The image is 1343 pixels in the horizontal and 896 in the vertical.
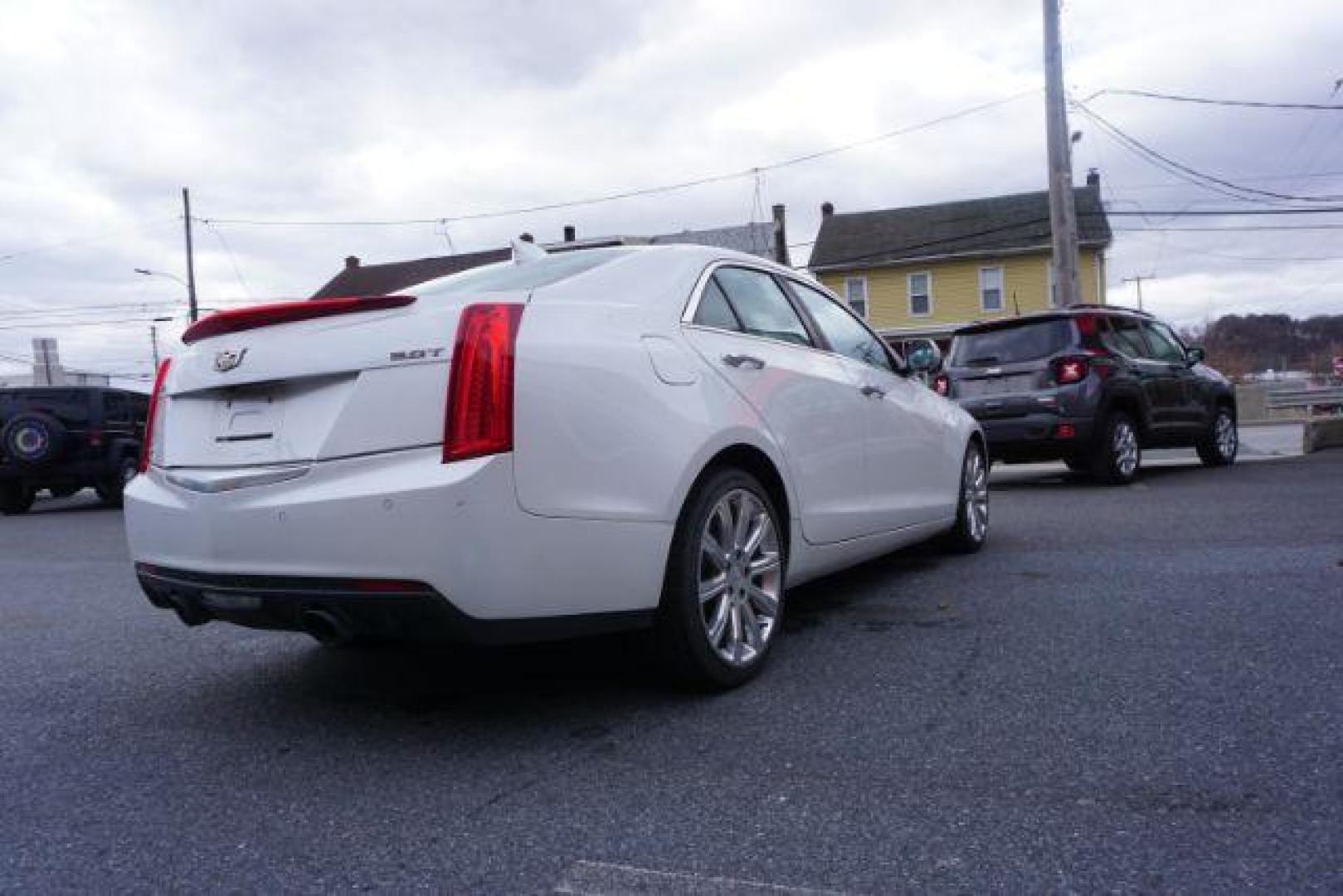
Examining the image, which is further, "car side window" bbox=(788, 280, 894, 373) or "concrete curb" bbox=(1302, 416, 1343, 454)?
"concrete curb" bbox=(1302, 416, 1343, 454)

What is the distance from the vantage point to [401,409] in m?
2.93

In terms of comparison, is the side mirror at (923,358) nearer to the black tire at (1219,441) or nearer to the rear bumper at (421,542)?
the rear bumper at (421,542)

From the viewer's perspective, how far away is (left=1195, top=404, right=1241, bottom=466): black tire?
1137 cm

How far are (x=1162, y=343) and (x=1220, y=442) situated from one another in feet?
5.57

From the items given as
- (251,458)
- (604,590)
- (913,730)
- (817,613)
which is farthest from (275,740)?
(817,613)

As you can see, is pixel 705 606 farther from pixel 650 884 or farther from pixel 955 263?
pixel 955 263

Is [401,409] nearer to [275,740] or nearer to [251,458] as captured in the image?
[251,458]

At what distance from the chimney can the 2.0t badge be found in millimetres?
33193

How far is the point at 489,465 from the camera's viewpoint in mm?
2840

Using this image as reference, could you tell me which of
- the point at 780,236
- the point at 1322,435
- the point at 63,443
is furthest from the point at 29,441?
the point at 780,236

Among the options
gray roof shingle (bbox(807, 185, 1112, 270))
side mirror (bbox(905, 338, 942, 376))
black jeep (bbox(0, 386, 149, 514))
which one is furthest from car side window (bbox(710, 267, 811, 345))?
gray roof shingle (bbox(807, 185, 1112, 270))

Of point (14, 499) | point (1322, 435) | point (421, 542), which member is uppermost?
point (421, 542)

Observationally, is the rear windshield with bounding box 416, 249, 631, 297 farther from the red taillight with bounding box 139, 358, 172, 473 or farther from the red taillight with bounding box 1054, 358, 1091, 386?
the red taillight with bounding box 1054, 358, 1091, 386

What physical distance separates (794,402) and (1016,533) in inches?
136
